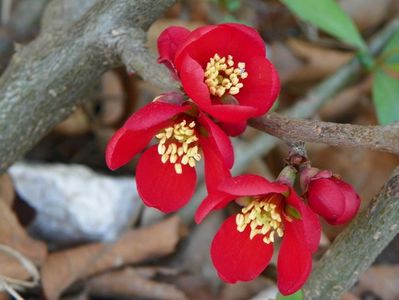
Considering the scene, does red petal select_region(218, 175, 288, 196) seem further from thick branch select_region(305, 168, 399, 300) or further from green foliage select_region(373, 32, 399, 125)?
green foliage select_region(373, 32, 399, 125)

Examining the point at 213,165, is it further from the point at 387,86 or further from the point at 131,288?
the point at 387,86

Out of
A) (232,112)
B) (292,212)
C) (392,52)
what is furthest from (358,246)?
(392,52)

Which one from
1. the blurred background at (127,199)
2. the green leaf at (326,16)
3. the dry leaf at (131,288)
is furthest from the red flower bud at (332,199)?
the green leaf at (326,16)

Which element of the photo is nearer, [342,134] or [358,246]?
[342,134]

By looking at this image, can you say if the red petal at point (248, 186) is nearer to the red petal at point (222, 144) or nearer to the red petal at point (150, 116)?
the red petal at point (222, 144)

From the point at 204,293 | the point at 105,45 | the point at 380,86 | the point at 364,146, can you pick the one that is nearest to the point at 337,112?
the point at 380,86
